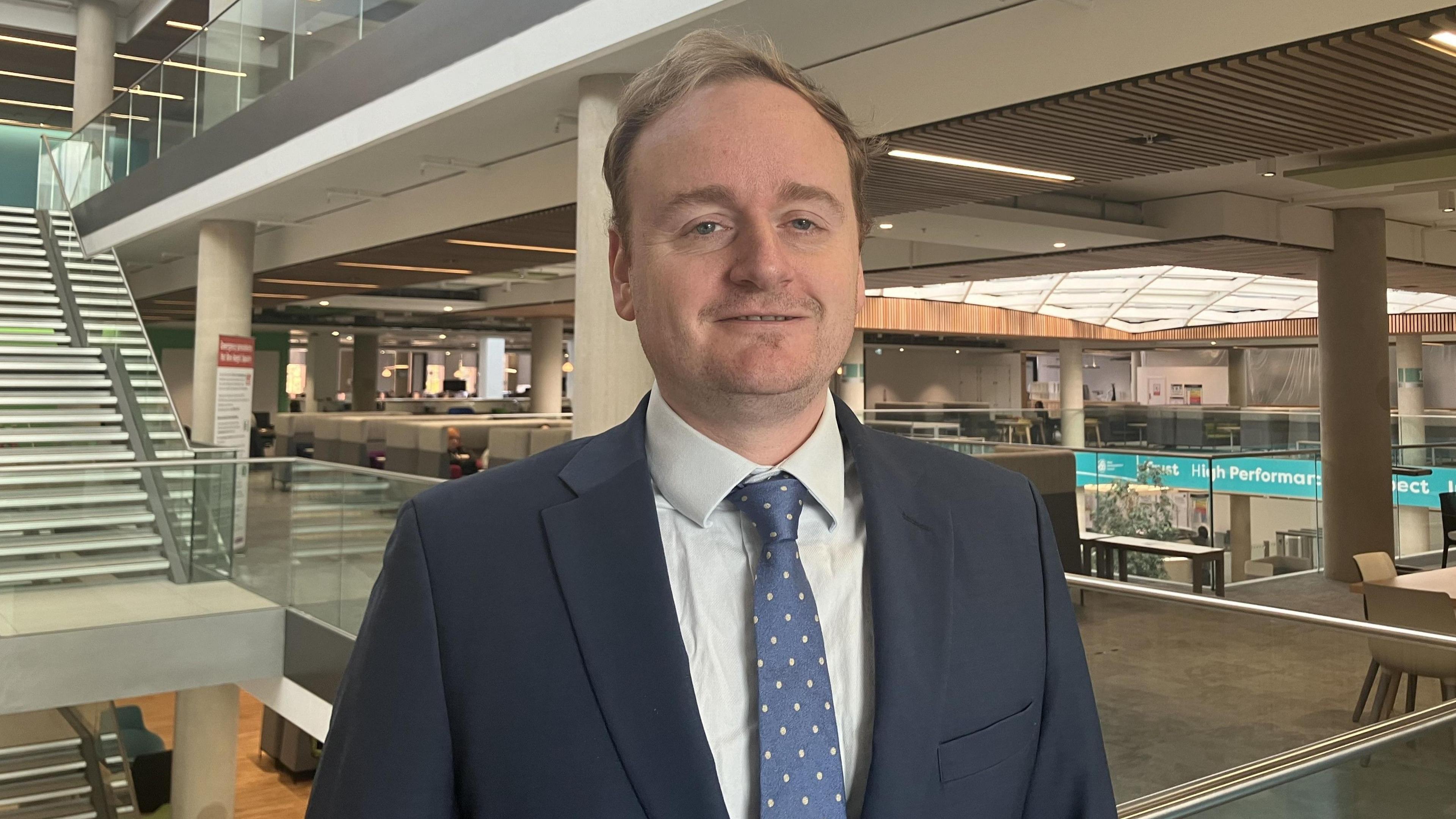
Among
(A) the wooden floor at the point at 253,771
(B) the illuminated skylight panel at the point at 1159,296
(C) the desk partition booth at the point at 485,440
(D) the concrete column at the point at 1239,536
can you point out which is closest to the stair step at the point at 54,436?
(C) the desk partition booth at the point at 485,440

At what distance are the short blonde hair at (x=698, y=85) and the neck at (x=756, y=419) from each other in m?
0.19

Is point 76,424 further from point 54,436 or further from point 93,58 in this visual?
point 93,58

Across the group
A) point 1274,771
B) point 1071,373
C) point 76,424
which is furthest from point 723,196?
point 1071,373

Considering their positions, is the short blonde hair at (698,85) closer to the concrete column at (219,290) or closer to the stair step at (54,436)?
the stair step at (54,436)

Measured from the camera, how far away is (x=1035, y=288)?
18609 mm

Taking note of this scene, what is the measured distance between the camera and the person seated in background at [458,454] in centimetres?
1383

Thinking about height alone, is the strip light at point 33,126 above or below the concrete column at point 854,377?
above

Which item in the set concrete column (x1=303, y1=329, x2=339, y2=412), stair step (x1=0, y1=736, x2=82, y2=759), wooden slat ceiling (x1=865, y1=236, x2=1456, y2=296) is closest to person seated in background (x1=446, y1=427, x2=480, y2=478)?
stair step (x1=0, y1=736, x2=82, y2=759)

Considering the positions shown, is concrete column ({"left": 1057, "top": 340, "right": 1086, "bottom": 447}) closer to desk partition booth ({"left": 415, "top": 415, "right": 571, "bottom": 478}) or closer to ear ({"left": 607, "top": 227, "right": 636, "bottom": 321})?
desk partition booth ({"left": 415, "top": 415, "right": 571, "bottom": 478})

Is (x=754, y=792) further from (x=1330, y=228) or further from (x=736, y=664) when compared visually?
(x=1330, y=228)

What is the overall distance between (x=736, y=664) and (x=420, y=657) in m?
0.26

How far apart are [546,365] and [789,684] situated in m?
24.4

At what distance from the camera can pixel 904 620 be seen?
0.94m

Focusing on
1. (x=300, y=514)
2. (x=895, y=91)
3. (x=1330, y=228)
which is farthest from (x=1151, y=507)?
(x=300, y=514)
